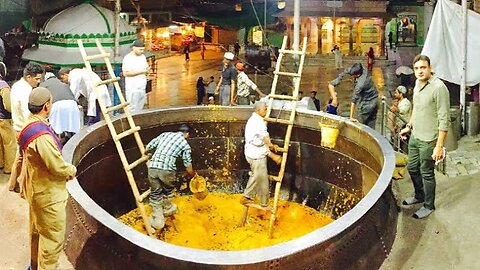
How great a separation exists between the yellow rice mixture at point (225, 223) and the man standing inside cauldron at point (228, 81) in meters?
2.83

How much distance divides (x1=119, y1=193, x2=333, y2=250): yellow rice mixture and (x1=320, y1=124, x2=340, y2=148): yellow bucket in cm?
145

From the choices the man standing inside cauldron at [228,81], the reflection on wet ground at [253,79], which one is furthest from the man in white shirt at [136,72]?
the reflection on wet ground at [253,79]

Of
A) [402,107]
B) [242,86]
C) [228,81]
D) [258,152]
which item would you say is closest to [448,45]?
[402,107]

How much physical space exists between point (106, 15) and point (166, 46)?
684 inches

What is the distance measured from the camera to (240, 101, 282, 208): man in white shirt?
924cm

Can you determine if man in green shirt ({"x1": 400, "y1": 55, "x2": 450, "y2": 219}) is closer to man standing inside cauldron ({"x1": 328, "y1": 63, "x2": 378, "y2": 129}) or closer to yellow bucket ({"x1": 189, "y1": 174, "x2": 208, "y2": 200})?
man standing inside cauldron ({"x1": 328, "y1": 63, "x2": 378, "y2": 129})

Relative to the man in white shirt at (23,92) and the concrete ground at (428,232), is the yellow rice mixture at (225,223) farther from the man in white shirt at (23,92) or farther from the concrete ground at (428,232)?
the man in white shirt at (23,92)

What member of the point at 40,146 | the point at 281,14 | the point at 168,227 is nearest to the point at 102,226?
the point at 40,146

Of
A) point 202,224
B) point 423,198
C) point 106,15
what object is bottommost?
point 202,224

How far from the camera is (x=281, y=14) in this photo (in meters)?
34.6

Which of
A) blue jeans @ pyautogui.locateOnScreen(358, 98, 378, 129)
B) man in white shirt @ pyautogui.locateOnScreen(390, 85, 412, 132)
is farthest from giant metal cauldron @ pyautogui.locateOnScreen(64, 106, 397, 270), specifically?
man in white shirt @ pyautogui.locateOnScreen(390, 85, 412, 132)

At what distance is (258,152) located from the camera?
945cm

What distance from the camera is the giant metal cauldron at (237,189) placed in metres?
5.48

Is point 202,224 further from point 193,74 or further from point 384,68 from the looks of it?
point 384,68
